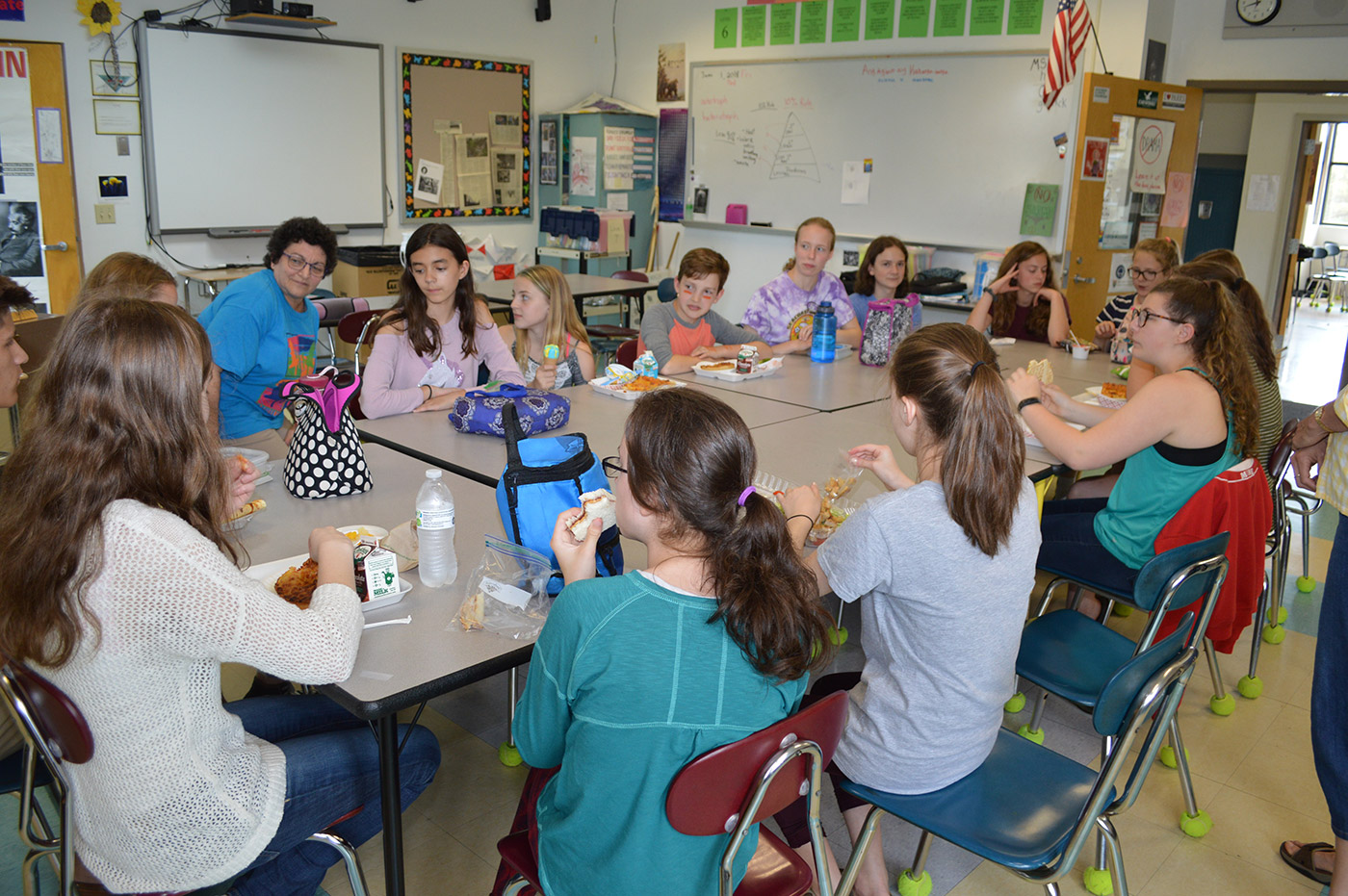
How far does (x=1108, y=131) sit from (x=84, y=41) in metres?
5.94

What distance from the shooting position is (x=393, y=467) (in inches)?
99.3

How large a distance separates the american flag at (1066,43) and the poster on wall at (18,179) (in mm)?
5733

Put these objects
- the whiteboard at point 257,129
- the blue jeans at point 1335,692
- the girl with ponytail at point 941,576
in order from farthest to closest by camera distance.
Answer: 1. the whiteboard at point 257,129
2. the blue jeans at point 1335,692
3. the girl with ponytail at point 941,576

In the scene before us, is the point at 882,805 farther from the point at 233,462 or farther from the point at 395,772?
the point at 233,462

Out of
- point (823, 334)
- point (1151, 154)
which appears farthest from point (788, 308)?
point (1151, 154)

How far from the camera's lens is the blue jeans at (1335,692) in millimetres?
1930

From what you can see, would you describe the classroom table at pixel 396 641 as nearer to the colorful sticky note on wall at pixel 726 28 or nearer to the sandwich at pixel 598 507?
the sandwich at pixel 598 507

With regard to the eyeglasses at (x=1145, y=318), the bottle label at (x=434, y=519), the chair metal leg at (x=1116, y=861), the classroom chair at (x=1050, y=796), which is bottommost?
the chair metal leg at (x=1116, y=861)

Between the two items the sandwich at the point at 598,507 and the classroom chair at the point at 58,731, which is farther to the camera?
the sandwich at the point at 598,507

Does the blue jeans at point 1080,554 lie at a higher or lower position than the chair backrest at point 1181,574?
lower

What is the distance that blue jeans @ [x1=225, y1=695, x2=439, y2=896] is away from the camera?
5.05 feet

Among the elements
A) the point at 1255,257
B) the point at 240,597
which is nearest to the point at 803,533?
the point at 240,597

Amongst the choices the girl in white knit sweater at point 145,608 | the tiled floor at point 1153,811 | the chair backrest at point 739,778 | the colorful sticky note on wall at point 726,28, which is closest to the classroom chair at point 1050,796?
the chair backrest at point 739,778

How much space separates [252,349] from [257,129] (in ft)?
13.5
